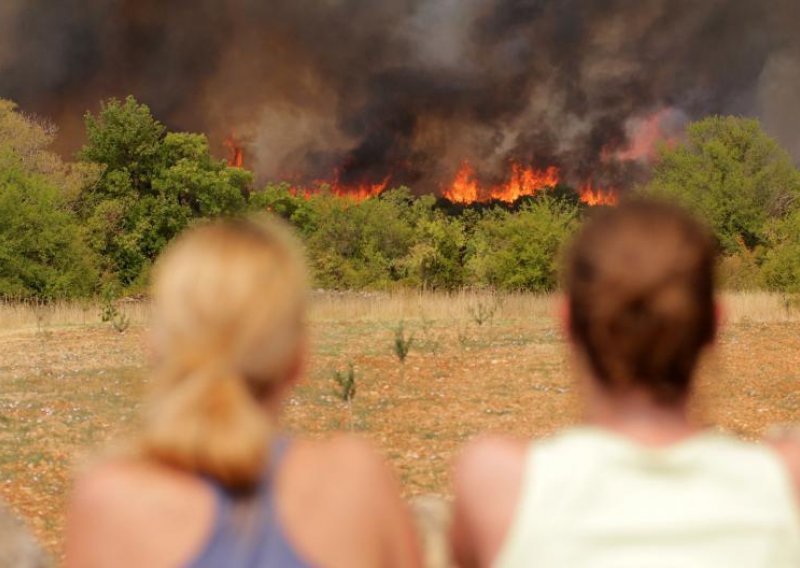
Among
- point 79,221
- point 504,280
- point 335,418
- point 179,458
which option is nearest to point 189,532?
point 179,458

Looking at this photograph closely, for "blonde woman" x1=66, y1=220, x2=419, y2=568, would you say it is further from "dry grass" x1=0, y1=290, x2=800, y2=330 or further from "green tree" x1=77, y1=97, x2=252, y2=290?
"green tree" x1=77, y1=97, x2=252, y2=290

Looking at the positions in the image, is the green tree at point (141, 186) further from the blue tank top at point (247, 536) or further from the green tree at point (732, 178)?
the blue tank top at point (247, 536)

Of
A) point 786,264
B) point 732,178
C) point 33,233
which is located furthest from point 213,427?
point 732,178

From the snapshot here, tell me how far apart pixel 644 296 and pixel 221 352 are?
2.27ft

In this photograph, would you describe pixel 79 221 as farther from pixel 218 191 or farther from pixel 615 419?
pixel 615 419

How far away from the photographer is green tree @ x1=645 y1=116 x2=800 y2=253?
44.8 m

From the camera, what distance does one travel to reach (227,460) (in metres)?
1.59

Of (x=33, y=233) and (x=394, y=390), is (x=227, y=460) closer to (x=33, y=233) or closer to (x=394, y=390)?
(x=394, y=390)

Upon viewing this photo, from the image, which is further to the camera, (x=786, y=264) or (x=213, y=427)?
(x=786, y=264)

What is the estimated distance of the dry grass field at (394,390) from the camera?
875 centimetres

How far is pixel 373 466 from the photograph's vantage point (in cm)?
169

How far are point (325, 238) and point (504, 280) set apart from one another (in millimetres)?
15427

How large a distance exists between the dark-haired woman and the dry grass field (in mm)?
2974

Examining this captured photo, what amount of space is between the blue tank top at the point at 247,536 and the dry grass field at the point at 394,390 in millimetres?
3348
